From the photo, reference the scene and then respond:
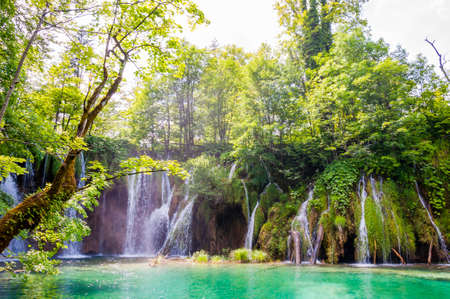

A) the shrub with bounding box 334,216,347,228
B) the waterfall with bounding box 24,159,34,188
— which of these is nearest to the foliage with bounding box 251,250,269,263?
the shrub with bounding box 334,216,347,228

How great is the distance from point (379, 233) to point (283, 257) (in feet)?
13.2

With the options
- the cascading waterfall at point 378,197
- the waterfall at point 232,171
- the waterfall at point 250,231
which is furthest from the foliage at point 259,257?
the waterfall at point 232,171

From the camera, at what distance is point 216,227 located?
1486 centimetres

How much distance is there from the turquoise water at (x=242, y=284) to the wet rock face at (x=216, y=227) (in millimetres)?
5832

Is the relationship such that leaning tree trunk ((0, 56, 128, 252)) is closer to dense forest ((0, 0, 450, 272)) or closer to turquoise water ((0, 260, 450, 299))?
dense forest ((0, 0, 450, 272))

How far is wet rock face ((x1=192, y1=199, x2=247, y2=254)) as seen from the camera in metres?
14.3


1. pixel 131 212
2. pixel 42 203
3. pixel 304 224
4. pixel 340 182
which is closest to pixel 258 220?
pixel 304 224

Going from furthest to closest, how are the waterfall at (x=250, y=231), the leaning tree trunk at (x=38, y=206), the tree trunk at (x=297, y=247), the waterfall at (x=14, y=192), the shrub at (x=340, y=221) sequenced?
the waterfall at (x=250, y=231) < the waterfall at (x=14, y=192) < the tree trunk at (x=297, y=247) < the shrub at (x=340, y=221) < the leaning tree trunk at (x=38, y=206)

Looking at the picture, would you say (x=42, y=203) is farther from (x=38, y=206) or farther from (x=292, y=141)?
(x=292, y=141)

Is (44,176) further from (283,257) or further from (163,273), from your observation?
(283,257)

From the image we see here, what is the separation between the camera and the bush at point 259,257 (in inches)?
429

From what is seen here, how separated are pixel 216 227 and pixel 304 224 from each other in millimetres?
5795

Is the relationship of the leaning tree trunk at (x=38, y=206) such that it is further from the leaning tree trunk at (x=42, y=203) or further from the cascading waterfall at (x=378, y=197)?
the cascading waterfall at (x=378, y=197)

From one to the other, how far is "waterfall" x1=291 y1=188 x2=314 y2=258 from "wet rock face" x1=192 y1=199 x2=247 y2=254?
12.0ft
